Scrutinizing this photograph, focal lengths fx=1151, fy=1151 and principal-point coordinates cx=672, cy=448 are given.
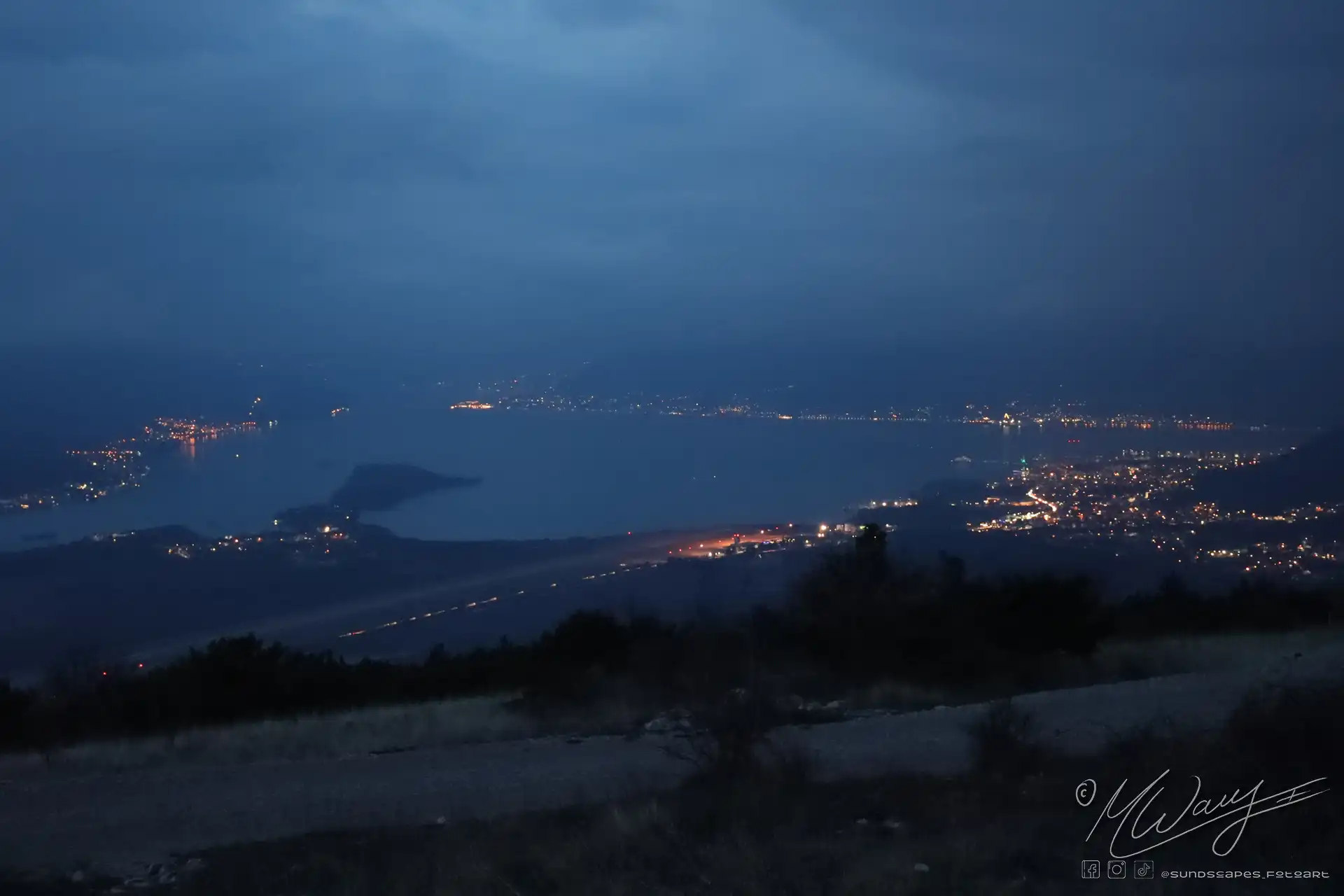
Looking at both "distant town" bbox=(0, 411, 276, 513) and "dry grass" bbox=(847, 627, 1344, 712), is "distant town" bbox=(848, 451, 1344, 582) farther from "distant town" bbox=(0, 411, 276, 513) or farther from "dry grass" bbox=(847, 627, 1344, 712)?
"distant town" bbox=(0, 411, 276, 513)

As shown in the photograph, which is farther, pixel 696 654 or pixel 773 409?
pixel 773 409

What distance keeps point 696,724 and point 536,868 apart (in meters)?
2.59

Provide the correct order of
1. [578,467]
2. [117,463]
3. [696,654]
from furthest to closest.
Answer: [578,467] < [117,463] < [696,654]

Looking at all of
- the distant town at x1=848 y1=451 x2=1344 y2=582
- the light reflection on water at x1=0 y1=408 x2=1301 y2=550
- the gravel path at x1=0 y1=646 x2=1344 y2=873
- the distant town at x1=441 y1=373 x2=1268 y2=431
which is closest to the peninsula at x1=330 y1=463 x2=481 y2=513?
the light reflection on water at x1=0 y1=408 x2=1301 y2=550

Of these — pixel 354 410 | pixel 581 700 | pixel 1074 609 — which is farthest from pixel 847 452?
pixel 581 700

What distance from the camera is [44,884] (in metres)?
7.60

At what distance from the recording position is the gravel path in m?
9.02

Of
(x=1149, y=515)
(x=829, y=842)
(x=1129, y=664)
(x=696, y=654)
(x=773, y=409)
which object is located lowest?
(x=1129, y=664)

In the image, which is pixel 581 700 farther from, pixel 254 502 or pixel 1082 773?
pixel 254 502

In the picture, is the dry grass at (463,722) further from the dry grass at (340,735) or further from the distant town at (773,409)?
the distant town at (773,409)

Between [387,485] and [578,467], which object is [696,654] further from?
[578,467]

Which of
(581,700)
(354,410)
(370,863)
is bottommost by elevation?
(581,700)

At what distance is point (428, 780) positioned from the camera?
10586 mm

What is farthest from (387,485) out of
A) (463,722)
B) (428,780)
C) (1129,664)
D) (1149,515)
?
(428,780)
